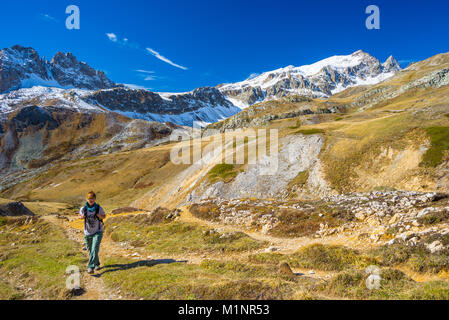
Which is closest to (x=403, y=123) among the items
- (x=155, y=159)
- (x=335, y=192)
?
(x=335, y=192)

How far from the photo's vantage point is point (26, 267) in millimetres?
14484

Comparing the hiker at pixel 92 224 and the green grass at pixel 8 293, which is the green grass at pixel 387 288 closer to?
the hiker at pixel 92 224

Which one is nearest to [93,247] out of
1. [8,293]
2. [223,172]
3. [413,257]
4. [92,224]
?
[92,224]

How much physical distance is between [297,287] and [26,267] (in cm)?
1683

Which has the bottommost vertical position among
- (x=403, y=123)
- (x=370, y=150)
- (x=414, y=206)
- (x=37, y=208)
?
(x=37, y=208)

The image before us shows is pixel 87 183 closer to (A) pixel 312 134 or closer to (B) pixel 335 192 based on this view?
(A) pixel 312 134

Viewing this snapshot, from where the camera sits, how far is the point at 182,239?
21547 mm

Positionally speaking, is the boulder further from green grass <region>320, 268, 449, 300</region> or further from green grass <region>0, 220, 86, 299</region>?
green grass <region>320, 268, 449, 300</region>

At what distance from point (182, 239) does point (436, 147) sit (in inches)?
1486

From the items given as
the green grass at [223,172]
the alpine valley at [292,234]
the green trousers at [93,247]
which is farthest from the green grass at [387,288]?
the green grass at [223,172]

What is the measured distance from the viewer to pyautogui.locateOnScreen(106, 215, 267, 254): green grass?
18281mm

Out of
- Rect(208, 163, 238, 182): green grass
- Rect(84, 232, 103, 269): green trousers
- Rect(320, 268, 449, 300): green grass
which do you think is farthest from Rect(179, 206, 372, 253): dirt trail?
Rect(208, 163, 238, 182): green grass

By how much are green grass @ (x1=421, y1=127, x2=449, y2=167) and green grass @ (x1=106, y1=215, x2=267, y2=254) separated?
29.0 meters

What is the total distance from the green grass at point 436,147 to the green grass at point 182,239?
29.0 m
